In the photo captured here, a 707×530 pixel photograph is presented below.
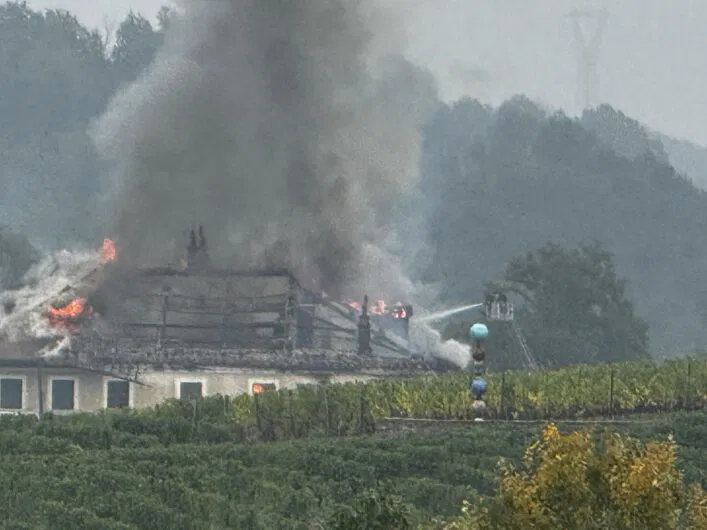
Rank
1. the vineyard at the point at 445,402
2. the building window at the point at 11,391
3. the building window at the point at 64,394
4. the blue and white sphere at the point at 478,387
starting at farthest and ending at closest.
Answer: the building window at the point at 11,391
the building window at the point at 64,394
the vineyard at the point at 445,402
the blue and white sphere at the point at 478,387

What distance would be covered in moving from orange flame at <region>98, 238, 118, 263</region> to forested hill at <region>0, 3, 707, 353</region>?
4543 centimetres

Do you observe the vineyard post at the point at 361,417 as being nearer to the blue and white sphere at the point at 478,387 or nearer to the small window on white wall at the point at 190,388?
the blue and white sphere at the point at 478,387

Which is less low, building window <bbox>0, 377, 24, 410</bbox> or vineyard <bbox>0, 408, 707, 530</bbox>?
building window <bbox>0, 377, 24, 410</bbox>

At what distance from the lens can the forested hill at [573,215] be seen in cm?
13362

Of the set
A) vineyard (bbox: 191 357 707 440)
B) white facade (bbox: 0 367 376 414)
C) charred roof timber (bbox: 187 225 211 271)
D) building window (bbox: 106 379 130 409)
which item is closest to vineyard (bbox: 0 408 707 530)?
vineyard (bbox: 191 357 707 440)

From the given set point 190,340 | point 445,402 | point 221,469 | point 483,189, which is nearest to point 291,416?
point 445,402

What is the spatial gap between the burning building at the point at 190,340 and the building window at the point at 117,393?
0.09 feet

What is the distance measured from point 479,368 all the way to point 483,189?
100067 millimetres

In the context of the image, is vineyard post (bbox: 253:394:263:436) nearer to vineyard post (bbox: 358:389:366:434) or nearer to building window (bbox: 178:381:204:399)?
vineyard post (bbox: 358:389:366:434)

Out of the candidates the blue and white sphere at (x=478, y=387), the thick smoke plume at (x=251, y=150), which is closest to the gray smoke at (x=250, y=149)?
the thick smoke plume at (x=251, y=150)

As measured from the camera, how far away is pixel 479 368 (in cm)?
4884

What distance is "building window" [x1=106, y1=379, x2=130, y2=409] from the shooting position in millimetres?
64000

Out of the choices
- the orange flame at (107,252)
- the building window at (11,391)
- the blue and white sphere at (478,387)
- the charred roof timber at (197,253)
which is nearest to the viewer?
the blue and white sphere at (478,387)

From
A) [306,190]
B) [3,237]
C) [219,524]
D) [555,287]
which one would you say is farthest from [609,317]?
[219,524]
